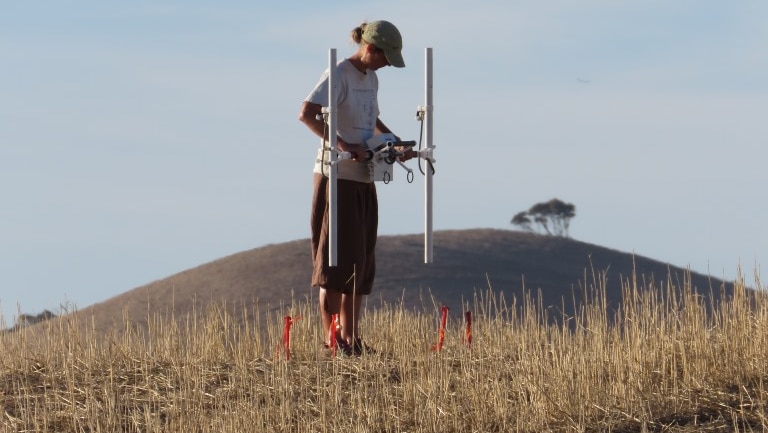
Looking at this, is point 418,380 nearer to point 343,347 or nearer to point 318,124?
point 343,347

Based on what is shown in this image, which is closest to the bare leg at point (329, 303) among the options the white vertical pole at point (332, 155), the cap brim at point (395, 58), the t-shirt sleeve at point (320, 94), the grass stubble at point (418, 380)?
the grass stubble at point (418, 380)

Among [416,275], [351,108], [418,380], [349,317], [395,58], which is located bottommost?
[418,380]

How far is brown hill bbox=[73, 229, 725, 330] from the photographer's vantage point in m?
23.7

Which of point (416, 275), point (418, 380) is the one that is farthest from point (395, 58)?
point (416, 275)

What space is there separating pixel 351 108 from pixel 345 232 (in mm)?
845

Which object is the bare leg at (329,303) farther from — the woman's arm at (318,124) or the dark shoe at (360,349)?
the woman's arm at (318,124)

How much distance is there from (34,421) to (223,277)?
55.6 ft

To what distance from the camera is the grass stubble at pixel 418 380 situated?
769cm

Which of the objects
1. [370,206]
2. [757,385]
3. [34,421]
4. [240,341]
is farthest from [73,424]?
[757,385]

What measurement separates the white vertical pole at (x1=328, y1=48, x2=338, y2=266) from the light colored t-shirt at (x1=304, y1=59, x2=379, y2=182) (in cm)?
13

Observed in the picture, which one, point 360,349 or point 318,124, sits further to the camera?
point 360,349

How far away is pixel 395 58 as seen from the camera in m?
9.03

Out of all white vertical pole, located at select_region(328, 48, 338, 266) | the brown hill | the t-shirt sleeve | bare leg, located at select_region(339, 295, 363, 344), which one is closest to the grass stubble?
bare leg, located at select_region(339, 295, 363, 344)

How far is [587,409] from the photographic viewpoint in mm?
7648
